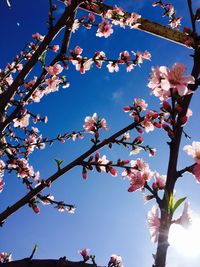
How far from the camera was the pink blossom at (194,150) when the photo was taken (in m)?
2.07

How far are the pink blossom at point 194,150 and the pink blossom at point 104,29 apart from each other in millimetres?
4785

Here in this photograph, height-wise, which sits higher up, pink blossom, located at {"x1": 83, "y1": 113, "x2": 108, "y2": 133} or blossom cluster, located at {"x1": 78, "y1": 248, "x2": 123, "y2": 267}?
pink blossom, located at {"x1": 83, "y1": 113, "x2": 108, "y2": 133}

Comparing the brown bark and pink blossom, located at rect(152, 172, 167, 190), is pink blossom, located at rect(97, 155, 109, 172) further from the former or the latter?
the brown bark

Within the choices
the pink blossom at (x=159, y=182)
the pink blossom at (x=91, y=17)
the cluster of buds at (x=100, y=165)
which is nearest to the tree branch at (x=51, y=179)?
the cluster of buds at (x=100, y=165)

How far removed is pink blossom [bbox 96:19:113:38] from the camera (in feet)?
21.0

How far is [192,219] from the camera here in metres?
1.83

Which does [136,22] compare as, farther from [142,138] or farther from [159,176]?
[159,176]

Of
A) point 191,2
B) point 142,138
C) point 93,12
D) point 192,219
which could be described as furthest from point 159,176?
point 93,12

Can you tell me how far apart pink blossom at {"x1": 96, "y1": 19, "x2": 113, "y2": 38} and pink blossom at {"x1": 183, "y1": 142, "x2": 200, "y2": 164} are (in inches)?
188

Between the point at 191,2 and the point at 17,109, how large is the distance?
303 centimetres

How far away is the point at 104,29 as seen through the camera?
254 inches

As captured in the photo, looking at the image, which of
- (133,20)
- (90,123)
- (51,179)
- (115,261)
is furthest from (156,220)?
(133,20)

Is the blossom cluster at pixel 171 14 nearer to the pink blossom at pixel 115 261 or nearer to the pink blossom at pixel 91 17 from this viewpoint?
the pink blossom at pixel 91 17

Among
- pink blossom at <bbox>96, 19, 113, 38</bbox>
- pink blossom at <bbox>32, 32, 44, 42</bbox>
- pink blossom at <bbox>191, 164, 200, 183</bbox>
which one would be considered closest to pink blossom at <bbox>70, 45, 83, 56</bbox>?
pink blossom at <bbox>96, 19, 113, 38</bbox>
